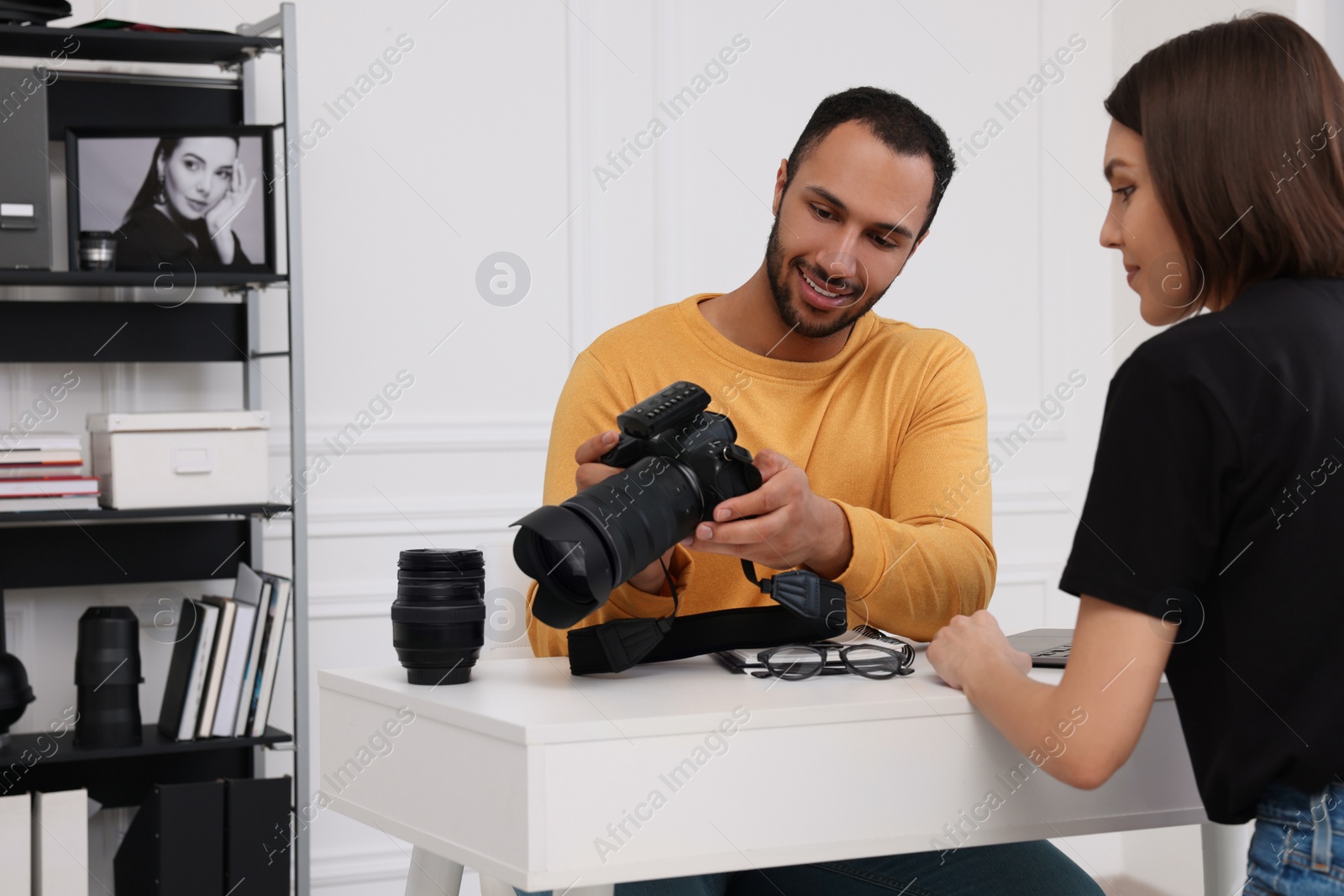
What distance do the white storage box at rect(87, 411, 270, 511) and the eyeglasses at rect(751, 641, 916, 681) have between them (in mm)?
1282

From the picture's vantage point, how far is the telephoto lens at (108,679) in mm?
2066

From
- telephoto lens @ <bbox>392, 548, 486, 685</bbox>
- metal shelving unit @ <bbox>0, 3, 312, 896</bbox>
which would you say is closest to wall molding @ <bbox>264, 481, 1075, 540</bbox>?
metal shelving unit @ <bbox>0, 3, 312, 896</bbox>

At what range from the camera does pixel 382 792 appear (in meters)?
1.03

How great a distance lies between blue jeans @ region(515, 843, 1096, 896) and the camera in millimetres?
1265

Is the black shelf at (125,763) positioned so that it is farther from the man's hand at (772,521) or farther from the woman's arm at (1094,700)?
the woman's arm at (1094,700)

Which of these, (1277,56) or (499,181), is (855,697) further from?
(499,181)

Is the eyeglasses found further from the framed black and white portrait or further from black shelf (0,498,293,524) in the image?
the framed black and white portrait

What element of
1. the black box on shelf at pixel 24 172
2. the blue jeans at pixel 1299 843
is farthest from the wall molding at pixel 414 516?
the blue jeans at pixel 1299 843

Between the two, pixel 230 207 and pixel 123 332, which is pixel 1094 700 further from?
pixel 123 332

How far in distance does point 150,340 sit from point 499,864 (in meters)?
1.73

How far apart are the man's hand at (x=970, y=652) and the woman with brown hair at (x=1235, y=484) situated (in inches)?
2.1

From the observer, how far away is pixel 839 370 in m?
1.56

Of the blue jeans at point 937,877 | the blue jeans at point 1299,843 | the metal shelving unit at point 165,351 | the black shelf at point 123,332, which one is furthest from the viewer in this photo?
the black shelf at point 123,332

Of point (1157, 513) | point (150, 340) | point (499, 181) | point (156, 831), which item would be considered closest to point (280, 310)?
point (150, 340)
